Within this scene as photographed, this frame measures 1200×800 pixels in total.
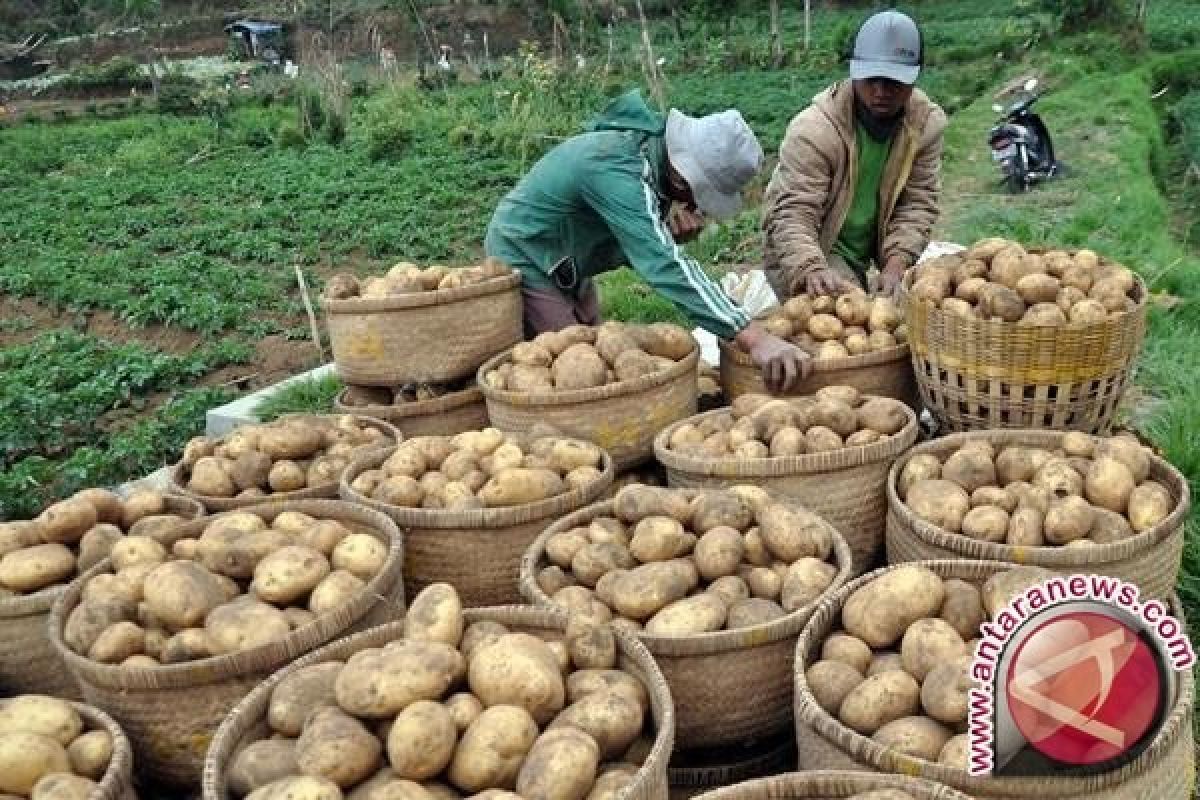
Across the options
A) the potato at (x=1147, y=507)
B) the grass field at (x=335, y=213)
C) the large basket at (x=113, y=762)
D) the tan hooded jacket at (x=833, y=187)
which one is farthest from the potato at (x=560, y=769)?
the tan hooded jacket at (x=833, y=187)

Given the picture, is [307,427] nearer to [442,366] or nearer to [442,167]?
[442,366]

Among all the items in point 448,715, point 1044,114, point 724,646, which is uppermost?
point 448,715

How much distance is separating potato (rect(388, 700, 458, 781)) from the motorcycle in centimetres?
1136

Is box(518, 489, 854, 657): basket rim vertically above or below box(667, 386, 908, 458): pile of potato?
below

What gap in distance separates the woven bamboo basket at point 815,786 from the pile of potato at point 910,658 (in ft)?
0.43

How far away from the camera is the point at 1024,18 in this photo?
29.0m

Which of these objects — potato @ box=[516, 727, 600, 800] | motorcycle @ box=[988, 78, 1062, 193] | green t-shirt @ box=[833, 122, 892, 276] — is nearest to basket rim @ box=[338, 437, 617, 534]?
potato @ box=[516, 727, 600, 800]

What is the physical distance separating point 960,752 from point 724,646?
59 cm

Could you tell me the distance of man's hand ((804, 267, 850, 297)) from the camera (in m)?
4.25

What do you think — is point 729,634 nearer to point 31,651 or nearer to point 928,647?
point 928,647

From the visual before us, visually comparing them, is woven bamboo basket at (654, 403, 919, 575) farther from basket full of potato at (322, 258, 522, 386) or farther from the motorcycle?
the motorcycle

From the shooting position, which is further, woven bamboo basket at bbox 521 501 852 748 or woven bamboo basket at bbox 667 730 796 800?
woven bamboo basket at bbox 667 730 796 800

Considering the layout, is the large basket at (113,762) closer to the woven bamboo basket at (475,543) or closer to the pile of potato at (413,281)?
the woven bamboo basket at (475,543)

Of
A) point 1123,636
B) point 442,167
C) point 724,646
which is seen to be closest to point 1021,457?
point 724,646
